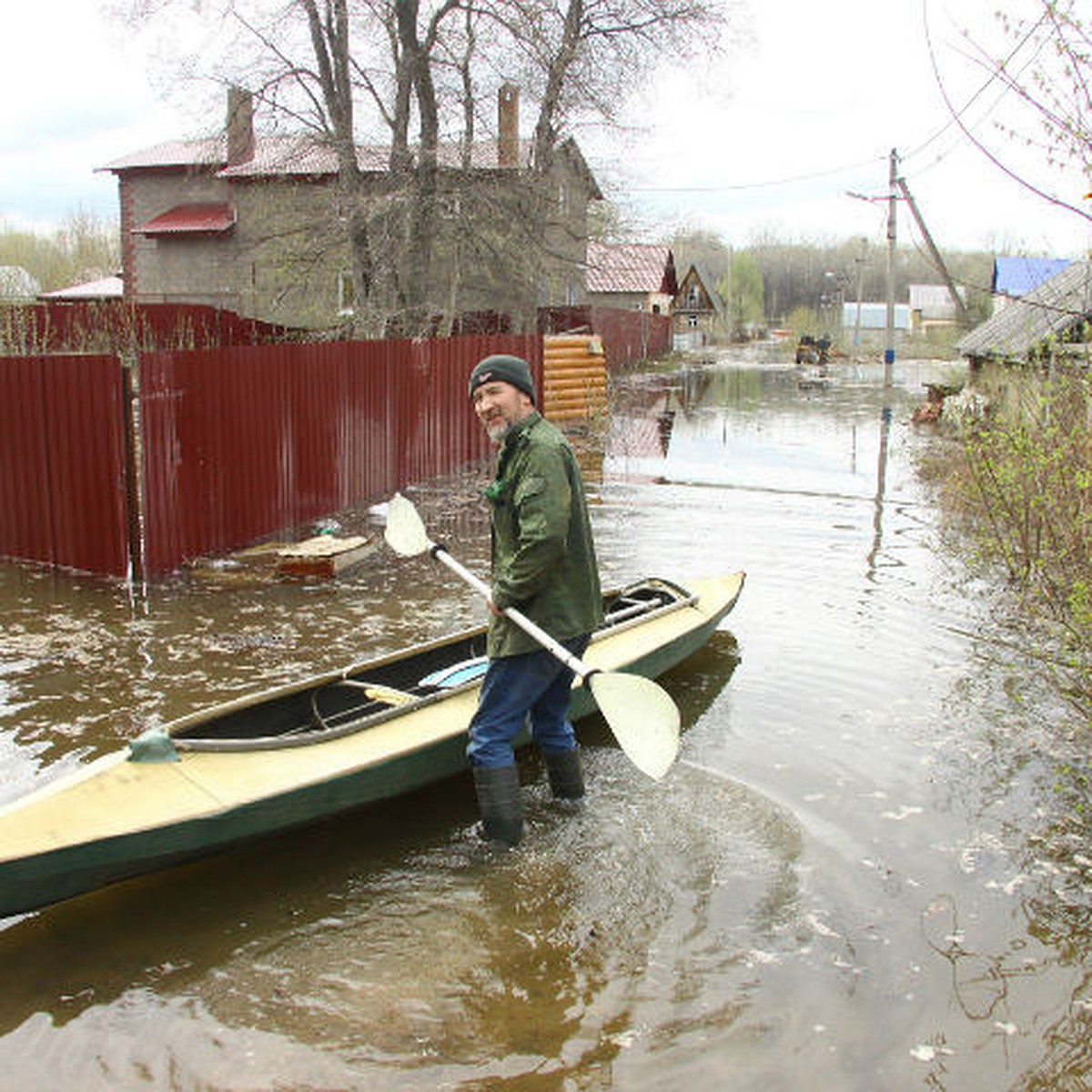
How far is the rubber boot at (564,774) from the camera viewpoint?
17.1 feet

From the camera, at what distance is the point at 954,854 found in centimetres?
493

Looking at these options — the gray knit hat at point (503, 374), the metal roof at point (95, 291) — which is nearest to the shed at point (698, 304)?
the metal roof at point (95, 291)

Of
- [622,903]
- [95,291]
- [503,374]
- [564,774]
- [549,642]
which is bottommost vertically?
[622,903]

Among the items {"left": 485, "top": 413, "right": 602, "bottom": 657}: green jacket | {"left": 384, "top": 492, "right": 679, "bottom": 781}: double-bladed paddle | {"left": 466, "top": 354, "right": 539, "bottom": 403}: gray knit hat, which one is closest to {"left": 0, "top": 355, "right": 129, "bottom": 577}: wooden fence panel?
{"left": 466, "top": 354, "right": 539, "bottom": 403}: gray knit hat

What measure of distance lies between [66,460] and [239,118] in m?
12.5

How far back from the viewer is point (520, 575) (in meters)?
4.60

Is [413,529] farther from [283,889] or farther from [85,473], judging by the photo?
[85,473]

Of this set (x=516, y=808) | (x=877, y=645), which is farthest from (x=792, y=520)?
(x=516, y=808)

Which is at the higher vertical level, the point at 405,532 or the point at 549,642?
the point at 405,532

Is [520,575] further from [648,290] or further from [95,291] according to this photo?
[648,290]

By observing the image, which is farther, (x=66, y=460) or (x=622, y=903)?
(x=66, y=460)

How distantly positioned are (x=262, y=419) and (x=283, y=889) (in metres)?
6.55

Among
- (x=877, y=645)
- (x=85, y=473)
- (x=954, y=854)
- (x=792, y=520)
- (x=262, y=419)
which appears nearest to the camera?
(x=954, y=854)

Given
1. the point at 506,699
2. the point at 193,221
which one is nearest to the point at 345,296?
the point at 193,221
